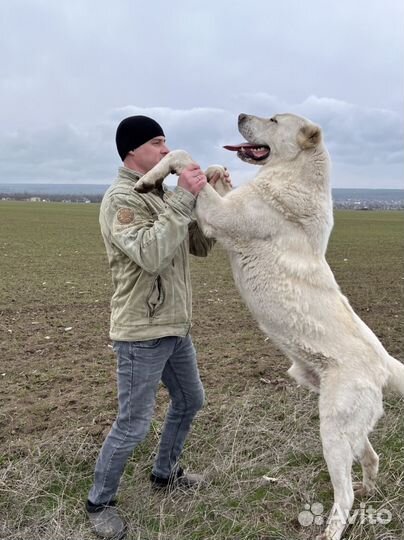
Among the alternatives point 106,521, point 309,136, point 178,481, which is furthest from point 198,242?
point 106,521

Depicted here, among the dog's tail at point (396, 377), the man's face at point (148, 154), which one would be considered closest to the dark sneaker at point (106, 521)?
the dog's tail at point (396, 377)

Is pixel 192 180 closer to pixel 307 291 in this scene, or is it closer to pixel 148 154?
pixel 148 154

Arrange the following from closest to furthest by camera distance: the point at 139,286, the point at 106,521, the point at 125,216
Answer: the point at 125,216
the point at 139,286
the point at 106,521

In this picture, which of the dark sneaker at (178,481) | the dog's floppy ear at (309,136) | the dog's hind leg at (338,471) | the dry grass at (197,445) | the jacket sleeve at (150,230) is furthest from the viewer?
the dark sneaker at (178,481)

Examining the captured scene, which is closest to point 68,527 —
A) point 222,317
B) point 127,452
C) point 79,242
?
point 127,452

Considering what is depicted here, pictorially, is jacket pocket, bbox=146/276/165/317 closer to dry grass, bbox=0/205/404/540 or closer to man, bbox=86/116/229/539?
man, bbox=86/116/229/539

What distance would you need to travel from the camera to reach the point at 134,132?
11.2 ft

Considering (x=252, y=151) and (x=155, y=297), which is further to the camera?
(x=252, y=151)

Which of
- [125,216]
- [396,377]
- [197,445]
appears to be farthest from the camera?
[197,445]

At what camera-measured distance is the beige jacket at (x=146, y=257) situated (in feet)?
10.4

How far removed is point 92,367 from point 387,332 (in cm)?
564

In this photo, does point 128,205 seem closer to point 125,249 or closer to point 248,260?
point 125,249

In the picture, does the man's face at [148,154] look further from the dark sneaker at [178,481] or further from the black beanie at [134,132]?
the dark sneaker at [178,481]

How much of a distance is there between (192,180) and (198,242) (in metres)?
0.80
